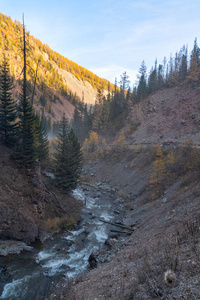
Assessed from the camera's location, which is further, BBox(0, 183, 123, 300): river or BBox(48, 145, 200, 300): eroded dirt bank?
BBox(0, 183, 123, 300): river

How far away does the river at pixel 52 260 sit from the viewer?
9.57 meters

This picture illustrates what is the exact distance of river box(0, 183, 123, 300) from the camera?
31.4ft

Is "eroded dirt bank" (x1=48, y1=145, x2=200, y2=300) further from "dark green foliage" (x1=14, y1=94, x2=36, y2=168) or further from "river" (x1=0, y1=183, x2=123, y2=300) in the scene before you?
"dark green foliage" (x1=14, y1=94, x2=36, y2=168)

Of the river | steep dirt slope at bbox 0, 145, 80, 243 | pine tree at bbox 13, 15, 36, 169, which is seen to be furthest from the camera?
pine tree at bbox 13, 15, 36, 169

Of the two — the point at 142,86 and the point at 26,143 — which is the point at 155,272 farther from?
the point at 142,86

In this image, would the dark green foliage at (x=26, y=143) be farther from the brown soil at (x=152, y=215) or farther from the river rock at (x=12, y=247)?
the brown soil at (x=152, y=215)

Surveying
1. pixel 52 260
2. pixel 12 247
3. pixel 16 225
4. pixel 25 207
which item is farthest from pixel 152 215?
pixel 12 247

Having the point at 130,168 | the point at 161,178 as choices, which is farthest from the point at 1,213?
the point at 130,168

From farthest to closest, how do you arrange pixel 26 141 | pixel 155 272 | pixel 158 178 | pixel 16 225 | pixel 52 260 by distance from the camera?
1. pixel 158 178
2. pixel 26 141
3. pixel 16 225
4. pixel 52 260
5. pixel 155 272

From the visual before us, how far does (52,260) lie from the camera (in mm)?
12492

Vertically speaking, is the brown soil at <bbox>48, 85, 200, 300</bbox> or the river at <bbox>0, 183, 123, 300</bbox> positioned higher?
the brown soil at <bbox>48, 85, 200, 300</bbox>

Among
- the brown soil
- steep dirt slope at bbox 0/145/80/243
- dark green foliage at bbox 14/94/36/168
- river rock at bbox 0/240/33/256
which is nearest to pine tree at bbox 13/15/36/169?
dark green foliage at bbox 14/94/36/168

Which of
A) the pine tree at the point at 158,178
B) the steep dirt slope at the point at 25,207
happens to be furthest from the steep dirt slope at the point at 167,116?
the steep dirt slope at the point at 25,207

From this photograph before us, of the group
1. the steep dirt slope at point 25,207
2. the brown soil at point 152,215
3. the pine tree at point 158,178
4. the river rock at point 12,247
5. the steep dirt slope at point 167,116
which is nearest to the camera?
the brown soil at point 152,215
